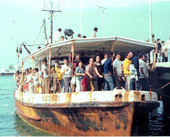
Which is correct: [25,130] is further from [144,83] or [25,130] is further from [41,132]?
[144,83]

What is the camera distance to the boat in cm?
1062

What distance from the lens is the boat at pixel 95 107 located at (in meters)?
10.6

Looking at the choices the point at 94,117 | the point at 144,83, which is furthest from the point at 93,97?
the point at 144,83

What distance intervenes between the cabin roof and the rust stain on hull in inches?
91.7

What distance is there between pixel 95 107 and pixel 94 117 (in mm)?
387

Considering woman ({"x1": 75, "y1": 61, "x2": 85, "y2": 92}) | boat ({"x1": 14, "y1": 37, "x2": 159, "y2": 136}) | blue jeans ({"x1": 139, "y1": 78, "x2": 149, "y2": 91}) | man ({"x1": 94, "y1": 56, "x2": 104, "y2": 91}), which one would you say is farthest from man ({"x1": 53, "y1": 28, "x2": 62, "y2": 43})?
blue jeans ({"x1": 139, "y1": 78, "x2": 149, "y2": 91})

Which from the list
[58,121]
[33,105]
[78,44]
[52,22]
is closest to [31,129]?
[33,105]

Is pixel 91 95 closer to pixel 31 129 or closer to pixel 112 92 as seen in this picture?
pixel 112 92

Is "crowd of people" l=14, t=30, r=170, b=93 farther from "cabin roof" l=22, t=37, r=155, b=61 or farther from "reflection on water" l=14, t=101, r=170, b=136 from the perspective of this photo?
"reflection on water" l=14, t=101, r=170, b=136

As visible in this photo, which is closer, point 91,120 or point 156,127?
point 91,120

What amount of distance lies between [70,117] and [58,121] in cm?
77

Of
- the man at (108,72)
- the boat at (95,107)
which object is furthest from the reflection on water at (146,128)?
the man at (108,72)

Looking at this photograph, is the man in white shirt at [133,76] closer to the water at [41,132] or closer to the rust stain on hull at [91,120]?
the rust stain on hull at [91,120]

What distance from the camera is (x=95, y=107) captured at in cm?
1083
